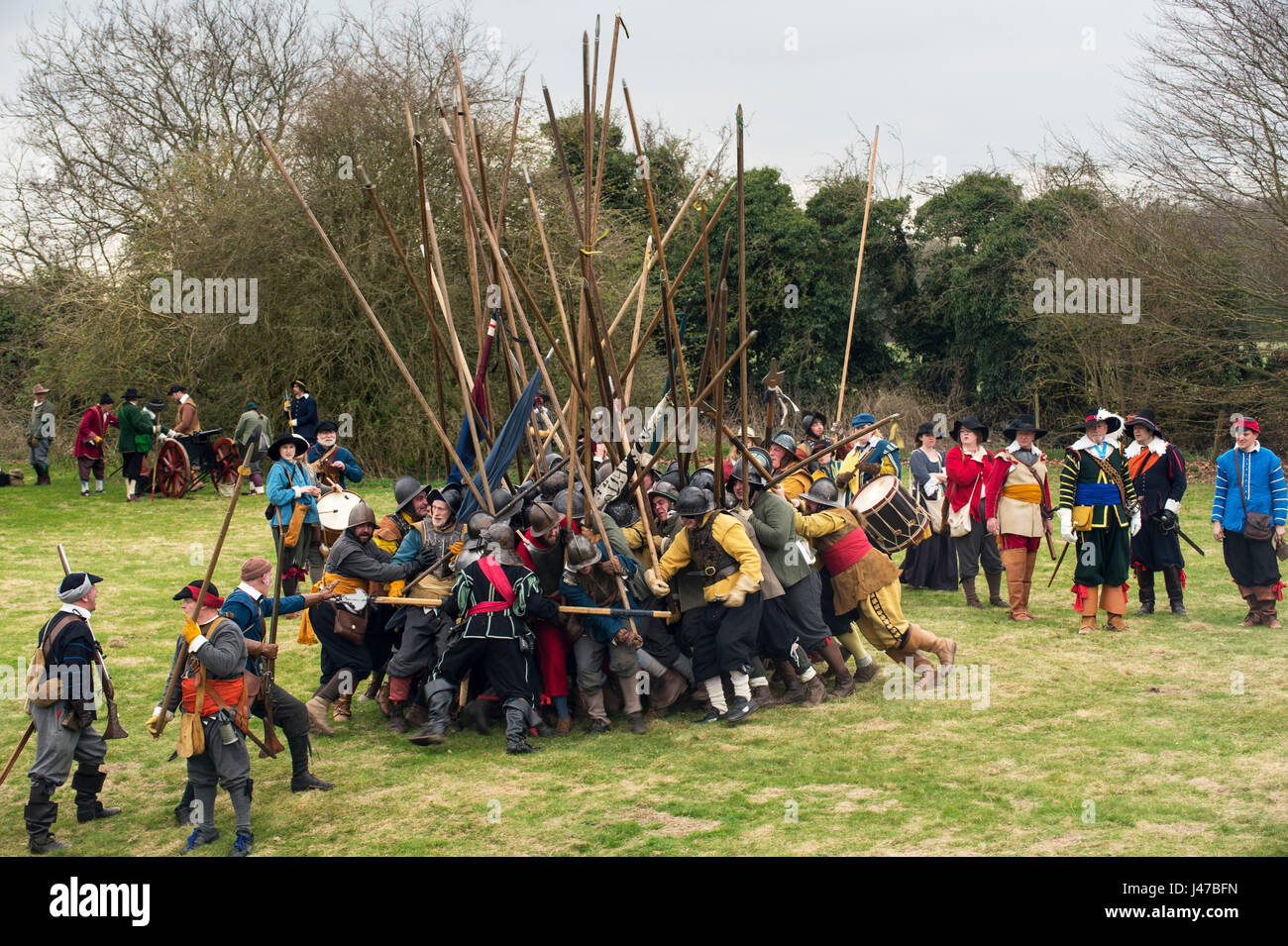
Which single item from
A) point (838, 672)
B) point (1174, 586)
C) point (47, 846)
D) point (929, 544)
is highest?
point (929, 544)

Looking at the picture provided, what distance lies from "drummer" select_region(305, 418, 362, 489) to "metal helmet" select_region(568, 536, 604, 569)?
4221mm

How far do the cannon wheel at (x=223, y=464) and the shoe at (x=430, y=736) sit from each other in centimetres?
1222

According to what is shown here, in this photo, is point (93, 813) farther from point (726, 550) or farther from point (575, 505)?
point (726, 550)

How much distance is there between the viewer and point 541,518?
291 inches

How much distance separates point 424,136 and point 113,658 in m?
13.0

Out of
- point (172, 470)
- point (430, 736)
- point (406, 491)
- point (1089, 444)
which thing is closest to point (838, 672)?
point (430, 736)

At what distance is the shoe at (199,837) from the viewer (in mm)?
5848

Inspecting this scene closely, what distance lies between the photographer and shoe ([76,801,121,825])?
623 cm

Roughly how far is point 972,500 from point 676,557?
4.37 meters

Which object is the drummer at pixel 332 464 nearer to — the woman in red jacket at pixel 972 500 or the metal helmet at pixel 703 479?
the metal helmet at pixel 703 479

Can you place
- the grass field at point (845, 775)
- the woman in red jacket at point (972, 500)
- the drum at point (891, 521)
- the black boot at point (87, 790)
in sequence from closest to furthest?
the grass field at point (845, 775)
the black boot at point (87, 790)
the drum at point (891, 521)
the woman in red jacket at point (972, 500)

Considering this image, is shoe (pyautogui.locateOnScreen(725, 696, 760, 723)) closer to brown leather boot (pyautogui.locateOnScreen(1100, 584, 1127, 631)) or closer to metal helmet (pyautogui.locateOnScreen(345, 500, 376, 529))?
metal helmet (pyautogui.locateOnScreen(345, 500, 376, 529))

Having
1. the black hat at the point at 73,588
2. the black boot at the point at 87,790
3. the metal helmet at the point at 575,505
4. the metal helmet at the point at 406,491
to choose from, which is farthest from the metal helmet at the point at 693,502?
the black boot at the point at 87,790
